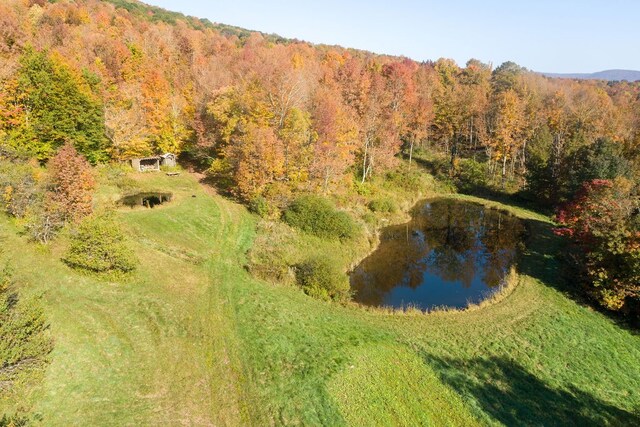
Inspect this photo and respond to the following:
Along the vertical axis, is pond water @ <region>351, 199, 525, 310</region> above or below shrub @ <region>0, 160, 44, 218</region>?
below

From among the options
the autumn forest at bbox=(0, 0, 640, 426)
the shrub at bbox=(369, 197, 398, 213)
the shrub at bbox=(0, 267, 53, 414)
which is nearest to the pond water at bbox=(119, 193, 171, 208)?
the autumn forest at bbox=(0, 0, 640, 426)

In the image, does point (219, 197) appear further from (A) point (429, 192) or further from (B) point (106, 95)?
(A) point (429, 192)

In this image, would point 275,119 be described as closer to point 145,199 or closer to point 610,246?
point 145,199

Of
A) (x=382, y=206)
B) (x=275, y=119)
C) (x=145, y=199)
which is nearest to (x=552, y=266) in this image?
(x=382, y=206)

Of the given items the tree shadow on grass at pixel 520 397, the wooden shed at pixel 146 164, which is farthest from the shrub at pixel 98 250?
the wooden shed at pixel 146 164

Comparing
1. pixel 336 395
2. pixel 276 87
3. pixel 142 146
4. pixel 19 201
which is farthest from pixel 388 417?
pixel 142 146

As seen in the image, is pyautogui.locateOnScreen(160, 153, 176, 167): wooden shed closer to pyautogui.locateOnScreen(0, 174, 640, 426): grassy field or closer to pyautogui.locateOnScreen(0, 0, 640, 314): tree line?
pyautogui.locateOnScreen(0, 0, 640, 314): tree line
